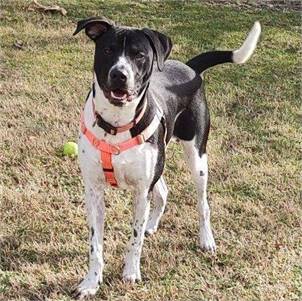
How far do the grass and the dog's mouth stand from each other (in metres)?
1.22

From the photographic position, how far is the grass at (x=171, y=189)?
431 cm

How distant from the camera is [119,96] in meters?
3.70

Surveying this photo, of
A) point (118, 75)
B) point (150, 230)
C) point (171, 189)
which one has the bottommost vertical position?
point (171, 189)

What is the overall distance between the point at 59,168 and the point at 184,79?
1622 millimetres

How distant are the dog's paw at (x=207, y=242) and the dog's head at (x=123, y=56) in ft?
4.52

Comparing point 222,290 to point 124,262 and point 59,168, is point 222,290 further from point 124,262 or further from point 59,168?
point 59,168

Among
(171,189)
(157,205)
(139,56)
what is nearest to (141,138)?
(139,56)

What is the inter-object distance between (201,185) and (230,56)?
97 centimetres

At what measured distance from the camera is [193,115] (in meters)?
4.58

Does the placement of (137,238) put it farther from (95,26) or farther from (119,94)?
(95,26)

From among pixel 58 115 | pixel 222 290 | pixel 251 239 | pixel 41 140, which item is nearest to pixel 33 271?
pixel 222 290

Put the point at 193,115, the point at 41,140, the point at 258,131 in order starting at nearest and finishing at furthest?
the point at 193,115
the point at 41,140
the point at 258,131

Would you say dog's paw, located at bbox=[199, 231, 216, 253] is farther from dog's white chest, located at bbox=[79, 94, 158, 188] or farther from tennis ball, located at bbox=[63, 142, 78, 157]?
tennis ball, located at bbox=[63, 142, 78, 157]

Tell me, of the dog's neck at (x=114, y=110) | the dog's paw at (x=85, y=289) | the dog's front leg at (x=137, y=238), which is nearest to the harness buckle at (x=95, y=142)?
the dog's neck at (x=114, y=110)
